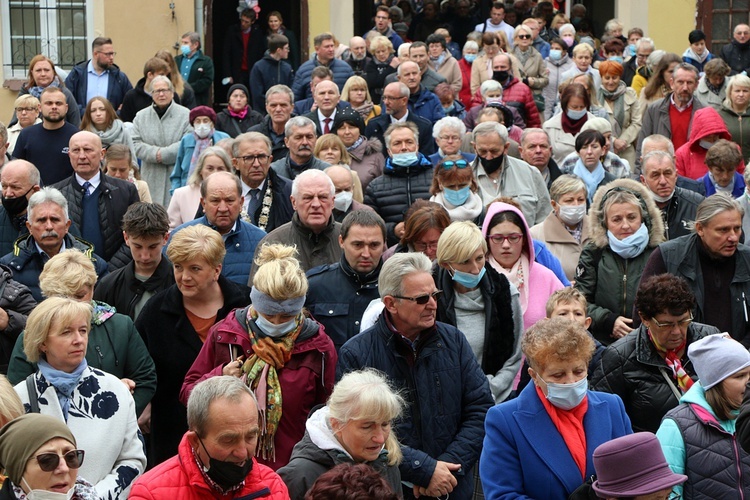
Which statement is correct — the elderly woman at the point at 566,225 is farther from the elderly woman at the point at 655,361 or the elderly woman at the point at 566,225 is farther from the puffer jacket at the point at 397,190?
the elderly woman at the point at 655,361

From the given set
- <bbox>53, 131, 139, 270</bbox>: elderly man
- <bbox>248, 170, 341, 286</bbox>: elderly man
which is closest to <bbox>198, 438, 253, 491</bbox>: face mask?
<bbox>248, 170, 341, 286</bbox>: elderly man

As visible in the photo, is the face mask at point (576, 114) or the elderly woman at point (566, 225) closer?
the elderly woman at point (566, 225)

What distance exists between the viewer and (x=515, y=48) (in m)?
17.4

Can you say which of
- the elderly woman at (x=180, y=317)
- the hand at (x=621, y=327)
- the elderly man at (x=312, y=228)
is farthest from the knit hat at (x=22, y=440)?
the hand at (x=621, y=327)

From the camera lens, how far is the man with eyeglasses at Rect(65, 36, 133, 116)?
15445 mm

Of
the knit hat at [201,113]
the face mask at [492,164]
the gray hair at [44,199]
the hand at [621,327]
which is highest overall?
the knit hat at [201,113]

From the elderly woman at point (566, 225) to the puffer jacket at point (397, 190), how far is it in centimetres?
126

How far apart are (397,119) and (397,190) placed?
3046mm

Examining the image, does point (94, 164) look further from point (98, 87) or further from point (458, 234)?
point (98, 87)

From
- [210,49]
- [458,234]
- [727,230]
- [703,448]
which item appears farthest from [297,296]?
[210,49]

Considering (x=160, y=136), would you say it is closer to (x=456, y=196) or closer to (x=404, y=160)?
(x=404, y=160)

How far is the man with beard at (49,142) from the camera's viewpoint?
453 inches

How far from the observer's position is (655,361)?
20.7ft

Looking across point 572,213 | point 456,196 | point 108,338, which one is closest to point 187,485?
point 108,338
